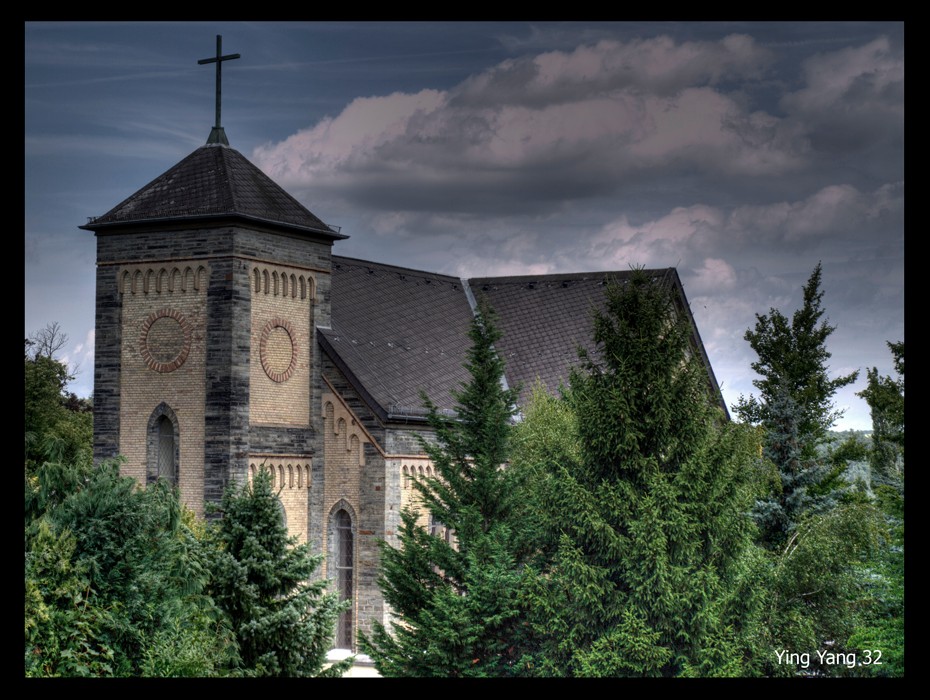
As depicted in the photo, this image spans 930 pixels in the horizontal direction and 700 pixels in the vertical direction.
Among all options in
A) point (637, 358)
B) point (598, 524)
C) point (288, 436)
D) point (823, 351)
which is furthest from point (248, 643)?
point (823, 351)

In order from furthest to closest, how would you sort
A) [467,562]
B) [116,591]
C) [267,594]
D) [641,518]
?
[467,562] → [267,594] → [641,518] → [116,591]

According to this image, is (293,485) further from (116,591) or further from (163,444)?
(116,591)

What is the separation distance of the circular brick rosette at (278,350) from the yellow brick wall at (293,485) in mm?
2259

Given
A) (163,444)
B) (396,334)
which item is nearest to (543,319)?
(396,334)

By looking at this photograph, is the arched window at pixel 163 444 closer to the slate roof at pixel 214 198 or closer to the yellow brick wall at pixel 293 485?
the yellow brick wall at pixel 293 485

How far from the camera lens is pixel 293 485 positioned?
3456 centimetres

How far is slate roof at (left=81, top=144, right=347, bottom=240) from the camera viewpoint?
110 feet

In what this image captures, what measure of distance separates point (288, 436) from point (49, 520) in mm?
13379

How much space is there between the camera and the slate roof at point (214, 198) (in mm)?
33453

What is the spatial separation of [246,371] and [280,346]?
164cm

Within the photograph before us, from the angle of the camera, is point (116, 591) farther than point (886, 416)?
No

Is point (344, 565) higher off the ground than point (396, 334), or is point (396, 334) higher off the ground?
point (396, 334)

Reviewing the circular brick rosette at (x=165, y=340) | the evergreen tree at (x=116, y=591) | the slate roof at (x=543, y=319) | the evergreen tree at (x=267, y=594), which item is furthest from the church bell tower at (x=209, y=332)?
the slate roof at (x=543, y=319)

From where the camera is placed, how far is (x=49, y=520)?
21.2 meters
